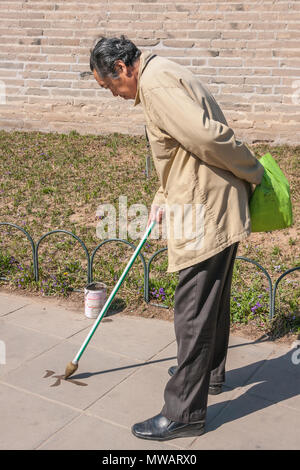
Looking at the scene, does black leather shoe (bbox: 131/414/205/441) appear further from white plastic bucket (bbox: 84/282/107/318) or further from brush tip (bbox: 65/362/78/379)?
white plastic bucket (bbox: 84/282/107/318)

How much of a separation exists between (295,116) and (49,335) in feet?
19.2

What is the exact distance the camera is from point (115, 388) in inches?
140

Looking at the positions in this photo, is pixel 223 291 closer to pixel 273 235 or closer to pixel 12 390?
pixel 12 390

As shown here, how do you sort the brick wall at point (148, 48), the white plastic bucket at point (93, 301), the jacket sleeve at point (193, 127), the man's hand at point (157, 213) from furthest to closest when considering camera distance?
the brick wall at point (148, 48), the white plastic bucket at point (93, 301), the man's hand at point (157, 213), the jacket sleeve at point (193, 127)

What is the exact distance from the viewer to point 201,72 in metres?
8.95

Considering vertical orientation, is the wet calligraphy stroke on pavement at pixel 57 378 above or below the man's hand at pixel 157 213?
below

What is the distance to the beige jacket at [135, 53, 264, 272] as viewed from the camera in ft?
8.84

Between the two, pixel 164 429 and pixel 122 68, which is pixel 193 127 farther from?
pixel 164 429

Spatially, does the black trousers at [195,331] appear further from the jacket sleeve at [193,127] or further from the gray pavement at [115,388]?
the jacket sleeve at [193,127]

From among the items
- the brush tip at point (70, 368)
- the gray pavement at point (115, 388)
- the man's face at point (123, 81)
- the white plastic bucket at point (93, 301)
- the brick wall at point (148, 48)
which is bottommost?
the gray pavement at point (115, 388)

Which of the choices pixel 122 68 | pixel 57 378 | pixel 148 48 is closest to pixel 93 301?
pixel 57 378

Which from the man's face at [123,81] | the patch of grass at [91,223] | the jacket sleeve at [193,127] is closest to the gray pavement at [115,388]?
the patch of grass at [91,223]

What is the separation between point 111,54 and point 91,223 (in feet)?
12.0

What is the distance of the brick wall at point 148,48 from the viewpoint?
863 cm
